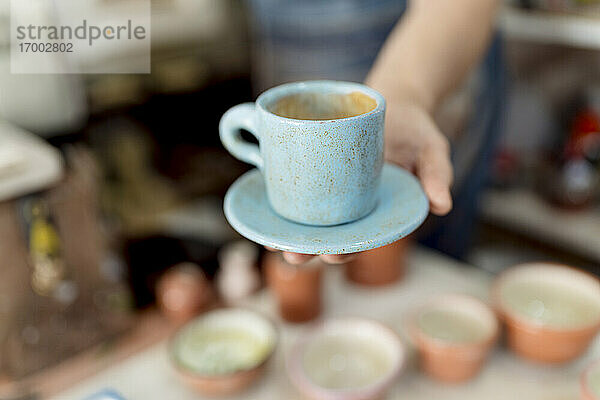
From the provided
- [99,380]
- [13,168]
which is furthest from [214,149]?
[99,380]

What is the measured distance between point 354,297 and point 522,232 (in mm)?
911

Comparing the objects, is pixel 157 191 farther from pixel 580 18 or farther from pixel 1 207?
pixel 580 18

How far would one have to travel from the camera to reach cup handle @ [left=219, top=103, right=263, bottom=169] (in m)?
0.56

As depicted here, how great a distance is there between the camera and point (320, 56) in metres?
1.25

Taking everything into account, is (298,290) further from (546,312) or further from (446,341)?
(546,312)

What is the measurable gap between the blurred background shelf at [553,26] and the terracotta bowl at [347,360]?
0.86 meters

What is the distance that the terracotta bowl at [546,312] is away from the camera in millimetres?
708

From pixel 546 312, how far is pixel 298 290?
13.6 inches

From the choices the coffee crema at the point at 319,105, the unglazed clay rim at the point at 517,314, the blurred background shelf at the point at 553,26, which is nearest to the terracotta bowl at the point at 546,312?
the unglazed clay rim at the point at 517,314

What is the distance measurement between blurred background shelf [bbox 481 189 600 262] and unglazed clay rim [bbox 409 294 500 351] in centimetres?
78

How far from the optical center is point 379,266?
0.88 m

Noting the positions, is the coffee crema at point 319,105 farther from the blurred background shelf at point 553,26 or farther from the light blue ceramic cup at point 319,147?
the blurred background shelf at point 553,26

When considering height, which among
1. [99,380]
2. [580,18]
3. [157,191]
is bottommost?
[157,191]

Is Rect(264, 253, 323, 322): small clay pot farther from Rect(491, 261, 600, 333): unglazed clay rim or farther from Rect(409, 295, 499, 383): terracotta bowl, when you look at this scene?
Rect(491, 261, 600, 333): unglazed clay rim
